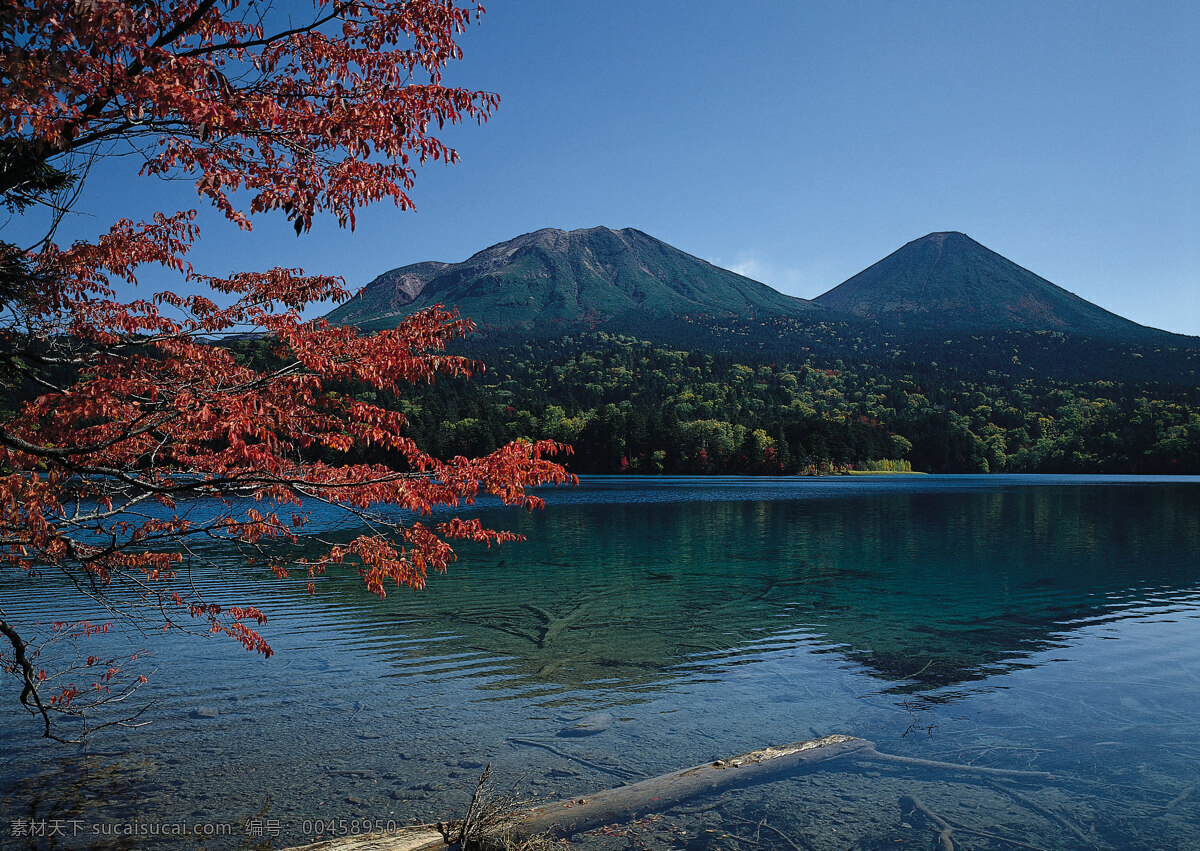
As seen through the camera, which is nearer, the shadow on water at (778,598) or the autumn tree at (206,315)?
the autumn tree at (206,315)

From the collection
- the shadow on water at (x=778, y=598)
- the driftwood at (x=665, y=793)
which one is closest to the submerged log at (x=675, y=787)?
the driftwood at (x=665, y=793)

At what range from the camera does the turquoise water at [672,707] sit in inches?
322

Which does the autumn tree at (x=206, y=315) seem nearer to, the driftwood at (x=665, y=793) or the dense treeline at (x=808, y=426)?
the driftwood at (x=665, y=793)

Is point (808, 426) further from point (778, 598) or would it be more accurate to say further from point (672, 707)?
point (672, 707)

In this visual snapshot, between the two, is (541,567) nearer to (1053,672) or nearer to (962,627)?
(962,627)

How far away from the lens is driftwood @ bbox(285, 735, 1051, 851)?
658 cm

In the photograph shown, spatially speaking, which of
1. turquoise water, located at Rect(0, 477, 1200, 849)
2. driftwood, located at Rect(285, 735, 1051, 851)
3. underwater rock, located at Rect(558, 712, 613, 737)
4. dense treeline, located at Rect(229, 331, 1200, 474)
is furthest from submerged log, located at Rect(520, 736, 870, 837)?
dense treeline, located at Rect(229, 331, 1200, 474)

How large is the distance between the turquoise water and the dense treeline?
→ 101406mm

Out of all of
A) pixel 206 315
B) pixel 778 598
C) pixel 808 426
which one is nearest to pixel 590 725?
pixel 206 315

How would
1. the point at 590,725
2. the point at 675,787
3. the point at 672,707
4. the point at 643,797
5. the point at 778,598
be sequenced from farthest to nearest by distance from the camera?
the point at 778,598 → the point at 672,707 → the point at 590,725 → the point at 675,787 → the point at 643,797

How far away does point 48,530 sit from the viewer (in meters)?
6.65

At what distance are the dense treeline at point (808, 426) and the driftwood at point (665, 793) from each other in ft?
369

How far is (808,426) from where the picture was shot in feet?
492

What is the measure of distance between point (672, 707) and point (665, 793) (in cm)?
361
